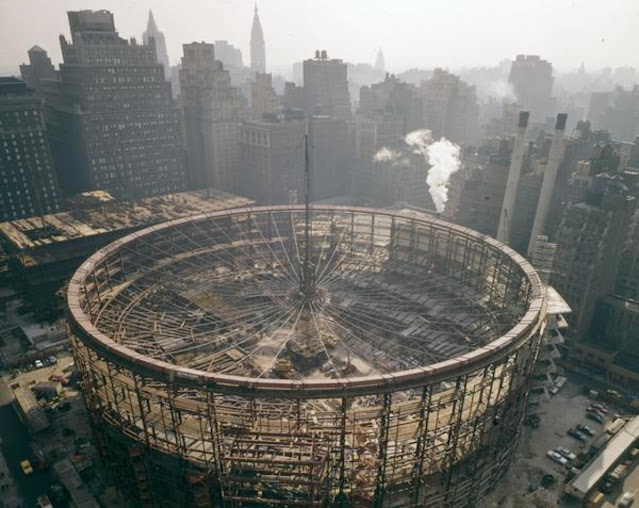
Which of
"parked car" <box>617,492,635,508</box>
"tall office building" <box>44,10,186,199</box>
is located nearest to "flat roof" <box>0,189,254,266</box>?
"tall office building" <box>44,10,186,199</box>

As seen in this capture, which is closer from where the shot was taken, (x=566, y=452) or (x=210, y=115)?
(x=566, y=452)

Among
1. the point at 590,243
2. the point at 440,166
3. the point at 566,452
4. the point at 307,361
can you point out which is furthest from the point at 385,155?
the point at 566,452

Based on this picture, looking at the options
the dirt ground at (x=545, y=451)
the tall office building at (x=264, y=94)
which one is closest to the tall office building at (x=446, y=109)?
the tall office building at (x=264, y=94)

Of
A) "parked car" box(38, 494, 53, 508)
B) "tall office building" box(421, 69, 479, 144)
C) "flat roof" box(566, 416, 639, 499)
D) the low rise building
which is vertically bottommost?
"parked car" box(38, 494, 53, 508)

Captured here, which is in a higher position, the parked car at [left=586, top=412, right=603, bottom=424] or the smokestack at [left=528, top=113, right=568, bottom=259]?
the smokestack at [left=528, top=113, right=568, bottom=259]

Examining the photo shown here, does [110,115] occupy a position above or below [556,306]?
above

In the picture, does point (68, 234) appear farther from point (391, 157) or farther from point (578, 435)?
point (391, 157)

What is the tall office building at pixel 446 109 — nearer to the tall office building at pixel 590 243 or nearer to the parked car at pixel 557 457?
the tall office building at pixel 590 243

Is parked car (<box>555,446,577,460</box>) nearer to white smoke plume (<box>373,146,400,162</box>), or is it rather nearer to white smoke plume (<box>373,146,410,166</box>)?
white smoke plume (<box>373,146,410,166</box>)
